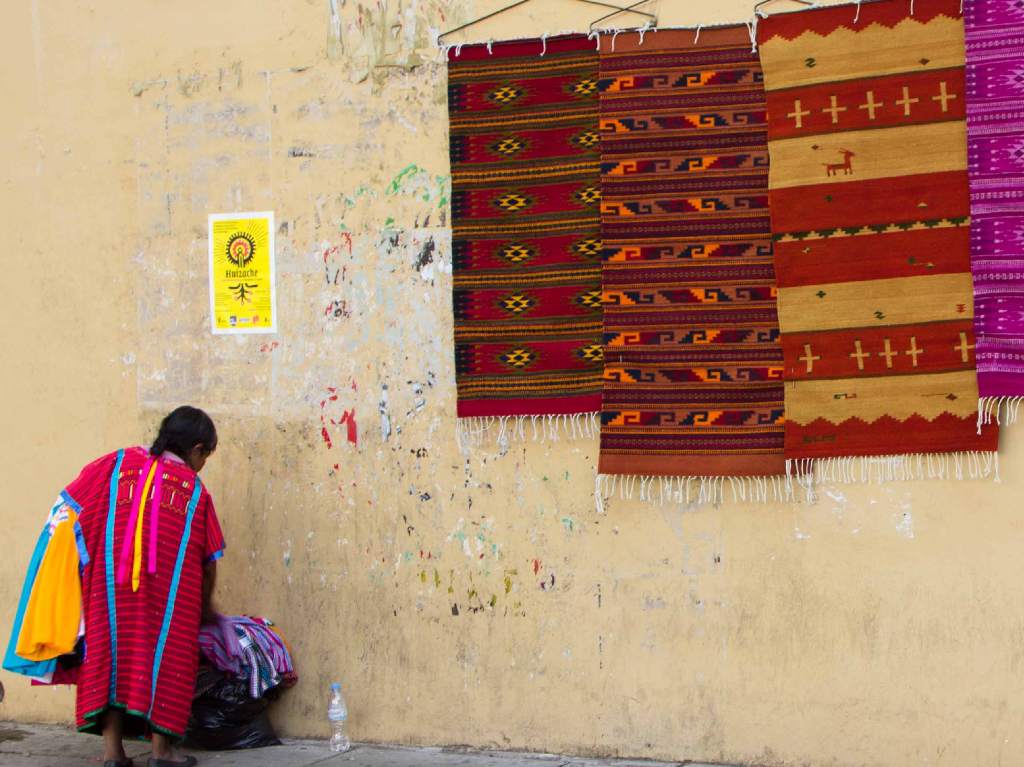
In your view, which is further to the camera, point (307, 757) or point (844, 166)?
point (307, 757)

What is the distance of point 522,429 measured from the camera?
19.5ft

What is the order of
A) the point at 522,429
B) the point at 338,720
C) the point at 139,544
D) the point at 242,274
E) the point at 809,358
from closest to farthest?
the point at 809,358 < the point at 139,544 < the point at 522,429 < the point at 338,720 < the point at 242,274

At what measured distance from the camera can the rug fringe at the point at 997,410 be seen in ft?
17.1

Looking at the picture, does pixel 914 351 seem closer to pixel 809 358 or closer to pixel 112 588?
pixel 809 358

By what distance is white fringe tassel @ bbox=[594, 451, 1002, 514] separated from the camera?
529cm

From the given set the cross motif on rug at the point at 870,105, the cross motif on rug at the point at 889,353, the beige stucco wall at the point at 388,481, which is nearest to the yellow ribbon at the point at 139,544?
the beige stucco wall at the point at 388,481

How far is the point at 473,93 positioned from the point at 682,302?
1322 millimetres

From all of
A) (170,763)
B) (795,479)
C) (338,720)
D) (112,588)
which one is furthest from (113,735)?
(795,479)

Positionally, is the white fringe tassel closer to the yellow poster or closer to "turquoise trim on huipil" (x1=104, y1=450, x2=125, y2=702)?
the yellow poster

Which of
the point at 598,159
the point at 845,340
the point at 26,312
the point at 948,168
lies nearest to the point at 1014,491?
the point at 845,340

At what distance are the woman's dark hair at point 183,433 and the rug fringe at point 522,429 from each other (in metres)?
1.09

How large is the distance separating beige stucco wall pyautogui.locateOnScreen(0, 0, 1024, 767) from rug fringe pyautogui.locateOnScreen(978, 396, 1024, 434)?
20 cm

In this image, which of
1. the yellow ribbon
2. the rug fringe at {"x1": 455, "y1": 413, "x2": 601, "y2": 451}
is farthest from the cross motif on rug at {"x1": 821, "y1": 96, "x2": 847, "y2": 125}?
the yellow ribbon

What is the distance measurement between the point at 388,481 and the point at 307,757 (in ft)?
4.09
